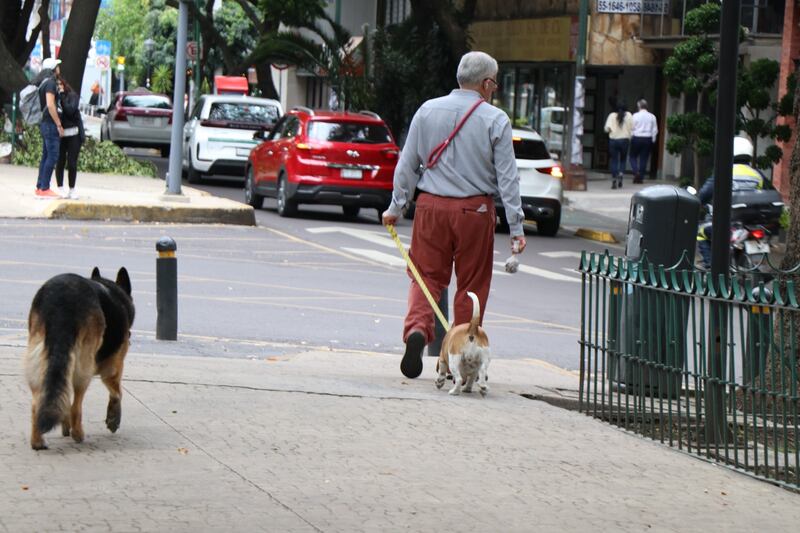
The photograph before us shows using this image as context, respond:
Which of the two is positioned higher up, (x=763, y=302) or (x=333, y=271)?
(x=763, y=302)

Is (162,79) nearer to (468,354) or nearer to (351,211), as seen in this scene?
(351,211)

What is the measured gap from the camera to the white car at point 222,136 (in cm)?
3028

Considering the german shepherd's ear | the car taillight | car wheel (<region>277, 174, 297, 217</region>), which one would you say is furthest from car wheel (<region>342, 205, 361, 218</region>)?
the german shepherd's ear

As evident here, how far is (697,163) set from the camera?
25281 mm

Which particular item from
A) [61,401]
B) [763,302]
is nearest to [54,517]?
[61,401]

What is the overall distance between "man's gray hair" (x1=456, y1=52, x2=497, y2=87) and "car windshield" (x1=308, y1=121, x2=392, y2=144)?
584 inches

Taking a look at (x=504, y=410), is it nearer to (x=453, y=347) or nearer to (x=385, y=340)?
(x=453, y=347)

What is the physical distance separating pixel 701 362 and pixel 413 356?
2.10m

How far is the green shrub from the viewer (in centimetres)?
2850

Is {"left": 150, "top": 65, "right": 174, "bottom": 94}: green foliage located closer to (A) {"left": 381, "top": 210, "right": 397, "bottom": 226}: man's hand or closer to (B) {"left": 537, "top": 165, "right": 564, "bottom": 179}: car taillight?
(B) {"left": 537, "top": 165, "right": 564, "bottom": 179}: car taillight

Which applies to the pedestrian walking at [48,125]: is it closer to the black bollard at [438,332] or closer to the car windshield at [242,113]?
the car windshield at [242,113]

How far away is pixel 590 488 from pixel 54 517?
2334 millimetres

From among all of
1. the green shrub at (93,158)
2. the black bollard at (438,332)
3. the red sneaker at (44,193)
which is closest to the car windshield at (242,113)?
the green shrub at (93,158)

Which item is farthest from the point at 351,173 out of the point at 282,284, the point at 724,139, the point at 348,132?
the point at 724,139
